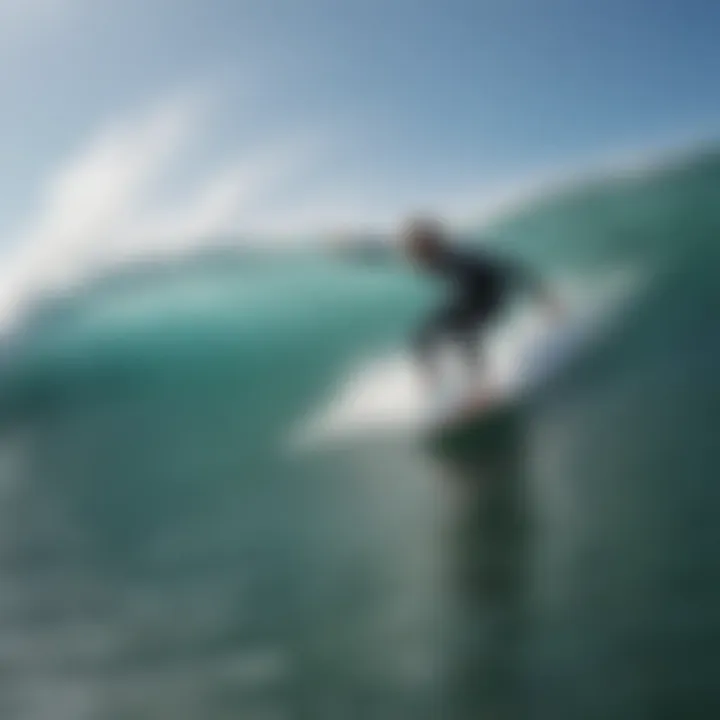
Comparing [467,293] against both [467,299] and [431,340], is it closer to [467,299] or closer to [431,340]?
[467,299]

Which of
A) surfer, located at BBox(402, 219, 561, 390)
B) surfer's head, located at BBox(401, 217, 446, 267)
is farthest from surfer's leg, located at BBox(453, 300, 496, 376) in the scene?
surfer's head, located at BBox(401, 217, 446, 267)

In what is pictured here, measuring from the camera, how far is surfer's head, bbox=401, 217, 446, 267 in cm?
185

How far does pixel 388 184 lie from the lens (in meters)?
1.88

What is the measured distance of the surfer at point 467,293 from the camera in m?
1.83

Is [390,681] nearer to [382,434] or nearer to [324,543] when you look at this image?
[324,543]

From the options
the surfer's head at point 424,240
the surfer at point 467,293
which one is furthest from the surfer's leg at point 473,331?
the surfer's head at point 424,240

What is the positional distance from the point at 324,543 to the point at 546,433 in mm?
482

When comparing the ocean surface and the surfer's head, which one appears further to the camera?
the surfer's head

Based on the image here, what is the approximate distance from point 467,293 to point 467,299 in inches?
0.5

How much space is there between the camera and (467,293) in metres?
1.84

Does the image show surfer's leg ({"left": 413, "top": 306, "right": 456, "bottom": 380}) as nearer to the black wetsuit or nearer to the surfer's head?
the black wetsuit

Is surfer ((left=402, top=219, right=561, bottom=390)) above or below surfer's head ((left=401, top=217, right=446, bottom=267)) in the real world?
below

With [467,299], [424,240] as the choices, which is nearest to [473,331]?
[467,299]

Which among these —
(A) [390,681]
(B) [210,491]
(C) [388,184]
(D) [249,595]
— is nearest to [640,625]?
(A) [390,681]
